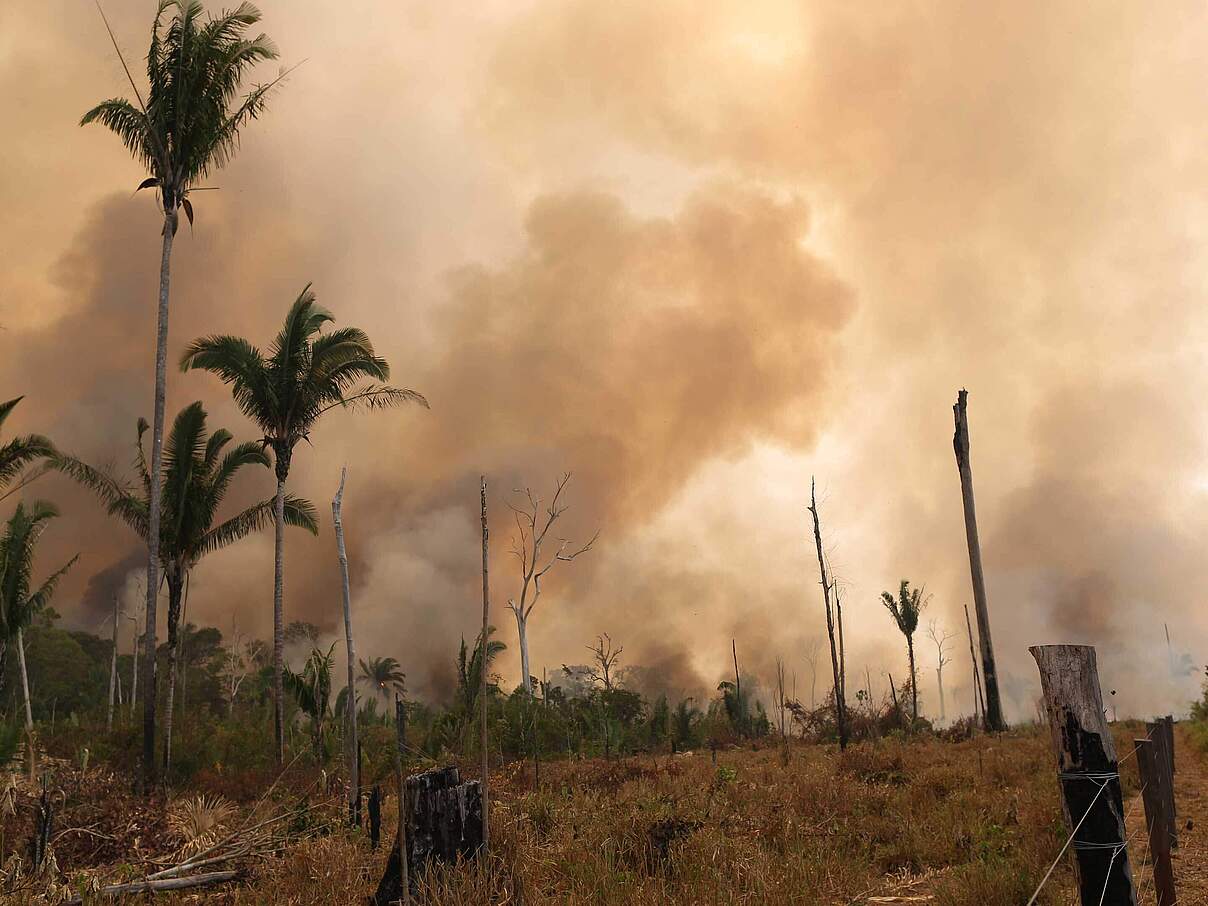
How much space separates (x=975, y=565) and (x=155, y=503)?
68.7ft

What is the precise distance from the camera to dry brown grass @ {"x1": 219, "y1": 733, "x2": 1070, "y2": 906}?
5.88m

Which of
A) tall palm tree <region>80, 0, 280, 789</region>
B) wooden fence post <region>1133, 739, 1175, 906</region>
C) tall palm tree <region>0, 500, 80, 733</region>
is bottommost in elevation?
wooden fence post <region>1133, 739, 1175, 906</region>

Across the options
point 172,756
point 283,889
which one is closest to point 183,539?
point 172,756

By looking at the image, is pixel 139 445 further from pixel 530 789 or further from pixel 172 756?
pixel 530 789

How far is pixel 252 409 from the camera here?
20984 millimetres

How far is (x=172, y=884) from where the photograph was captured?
734 centimetres

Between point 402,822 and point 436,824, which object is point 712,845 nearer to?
point 436,824

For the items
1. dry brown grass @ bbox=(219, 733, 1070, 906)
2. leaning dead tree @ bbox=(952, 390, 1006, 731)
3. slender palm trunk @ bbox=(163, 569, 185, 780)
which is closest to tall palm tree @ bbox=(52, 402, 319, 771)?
slender palm trunk @ bbox=(163, 569, 185, 780)

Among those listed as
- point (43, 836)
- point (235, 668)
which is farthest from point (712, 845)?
point (235, 668)

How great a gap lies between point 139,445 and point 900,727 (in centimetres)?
2549

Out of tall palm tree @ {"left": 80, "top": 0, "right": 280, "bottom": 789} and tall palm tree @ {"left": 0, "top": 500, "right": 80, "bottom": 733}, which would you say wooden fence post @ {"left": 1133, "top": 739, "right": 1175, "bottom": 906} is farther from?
tall palm tree @ {"left": 0, "top": 500, "right": 80, "bottom": 733}

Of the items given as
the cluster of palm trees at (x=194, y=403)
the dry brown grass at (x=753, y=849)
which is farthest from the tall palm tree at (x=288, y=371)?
the dry brown grass at (x=753, y=849)

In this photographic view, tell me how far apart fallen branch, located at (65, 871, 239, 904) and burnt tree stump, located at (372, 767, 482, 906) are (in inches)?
91.5

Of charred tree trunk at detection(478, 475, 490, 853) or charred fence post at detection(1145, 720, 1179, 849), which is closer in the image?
charred tree trunk at detection(478, 475, 490, 853)
